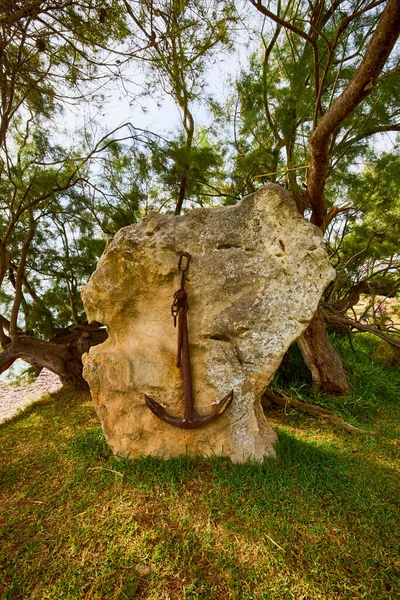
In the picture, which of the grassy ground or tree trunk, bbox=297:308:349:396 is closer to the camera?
the grassy ground

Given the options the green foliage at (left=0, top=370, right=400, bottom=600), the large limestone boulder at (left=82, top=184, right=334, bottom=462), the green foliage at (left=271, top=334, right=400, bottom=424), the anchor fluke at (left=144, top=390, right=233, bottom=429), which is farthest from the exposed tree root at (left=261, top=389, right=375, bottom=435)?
the anchor fluke at (left=144, top=390, right=233, bottom=429)

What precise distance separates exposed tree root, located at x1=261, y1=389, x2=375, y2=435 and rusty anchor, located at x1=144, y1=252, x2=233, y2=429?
1.29 meters

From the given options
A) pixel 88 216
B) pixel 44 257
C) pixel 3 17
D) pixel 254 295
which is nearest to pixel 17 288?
pixel 44 257

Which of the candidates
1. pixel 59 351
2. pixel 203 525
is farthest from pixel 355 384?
pixel 59 351

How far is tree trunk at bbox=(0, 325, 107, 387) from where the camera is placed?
4.11 metres

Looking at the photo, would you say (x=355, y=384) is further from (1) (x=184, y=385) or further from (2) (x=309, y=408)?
(1) (x=184, y=385)

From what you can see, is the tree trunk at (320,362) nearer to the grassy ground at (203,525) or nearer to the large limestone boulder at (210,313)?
the grassy ground at (203,525)

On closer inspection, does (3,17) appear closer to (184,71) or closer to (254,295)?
(184,71)

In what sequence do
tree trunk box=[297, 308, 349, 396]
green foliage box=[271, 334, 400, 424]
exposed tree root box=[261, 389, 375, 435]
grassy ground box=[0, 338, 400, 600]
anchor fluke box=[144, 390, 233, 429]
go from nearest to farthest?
grassy ground box=[0, 338, 400, 600]
anchor fluke box=[144, 390, 233, 429]
exposed tree root box=[261, 389, 375, 435]
green foliage box=[271, 334, 400, 424]
tree trunk box=[297, 308, 349, 396]

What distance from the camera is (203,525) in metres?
1.68

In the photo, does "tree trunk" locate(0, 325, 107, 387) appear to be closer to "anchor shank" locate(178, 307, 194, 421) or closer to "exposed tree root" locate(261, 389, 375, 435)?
"exposed tree root" locate(261, 389, 375, 435)

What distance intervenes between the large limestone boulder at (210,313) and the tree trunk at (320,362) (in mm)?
1456

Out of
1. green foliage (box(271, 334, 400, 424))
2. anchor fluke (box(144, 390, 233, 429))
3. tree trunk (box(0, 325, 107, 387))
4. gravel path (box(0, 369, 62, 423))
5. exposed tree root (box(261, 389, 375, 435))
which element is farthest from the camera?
gravel path (box(0, 369, 62, 423))

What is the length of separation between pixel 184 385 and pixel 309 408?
66.3 inches
